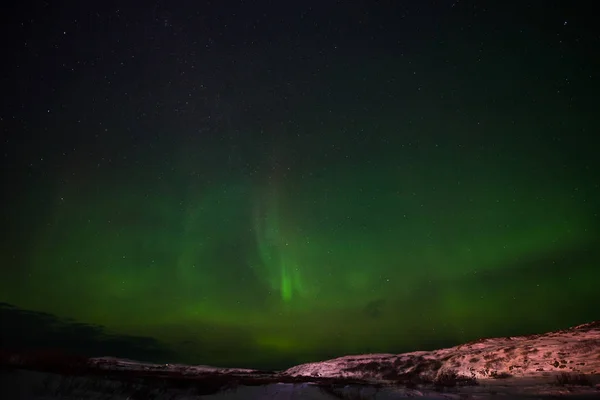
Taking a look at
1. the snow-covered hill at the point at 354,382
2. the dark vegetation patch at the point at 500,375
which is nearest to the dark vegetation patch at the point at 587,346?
the snow-covered hill at the point at 354,382

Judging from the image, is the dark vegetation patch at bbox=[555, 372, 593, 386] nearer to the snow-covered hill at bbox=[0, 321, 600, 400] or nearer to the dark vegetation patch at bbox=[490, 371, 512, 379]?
the snow-covered hill at bbox=[0, 321, 600, 400]

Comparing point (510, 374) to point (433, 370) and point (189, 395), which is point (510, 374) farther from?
point (189, 395)

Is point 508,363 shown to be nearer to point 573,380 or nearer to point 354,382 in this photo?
point 573,380

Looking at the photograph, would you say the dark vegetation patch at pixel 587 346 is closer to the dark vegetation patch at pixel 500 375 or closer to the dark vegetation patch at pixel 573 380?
the dark vegetation patch at pixel 500 375

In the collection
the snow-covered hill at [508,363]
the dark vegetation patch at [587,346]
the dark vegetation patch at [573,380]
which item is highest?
the dark vegetation patch at [587,346]

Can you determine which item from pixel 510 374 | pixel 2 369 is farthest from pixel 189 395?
pixel 510 374

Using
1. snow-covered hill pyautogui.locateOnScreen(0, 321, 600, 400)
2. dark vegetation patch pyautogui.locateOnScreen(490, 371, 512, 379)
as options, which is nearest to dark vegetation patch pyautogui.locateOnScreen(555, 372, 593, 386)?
snow-covered hill pyautogui.locateOnScreen(0, 321, 600, 400)

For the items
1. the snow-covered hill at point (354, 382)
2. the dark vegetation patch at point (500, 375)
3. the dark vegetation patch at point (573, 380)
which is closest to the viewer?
the snow-covered hill at point (354, 382)

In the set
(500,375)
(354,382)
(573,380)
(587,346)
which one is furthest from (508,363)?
(354,382)

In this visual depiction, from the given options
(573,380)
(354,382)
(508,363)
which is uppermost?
(508,363)

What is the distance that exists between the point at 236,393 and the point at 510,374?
24941 millimetres

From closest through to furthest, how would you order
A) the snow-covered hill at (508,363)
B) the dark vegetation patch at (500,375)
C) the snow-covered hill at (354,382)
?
1. the snow-covered hill at (354,382)
2. the snow-covered hill at (508,363)
3. the dark vegetation patch at (500,375)

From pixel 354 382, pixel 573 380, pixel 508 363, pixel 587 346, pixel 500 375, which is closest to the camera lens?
pixel 573 380

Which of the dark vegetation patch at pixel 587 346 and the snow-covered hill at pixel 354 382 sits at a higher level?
the dark vegetation patch at pixel 587 346
